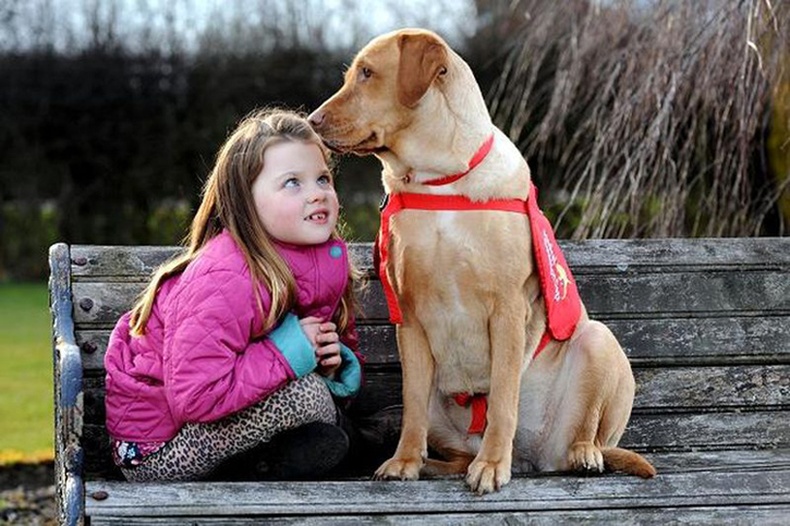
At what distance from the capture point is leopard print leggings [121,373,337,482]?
10.2ft

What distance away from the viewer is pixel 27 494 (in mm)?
5855

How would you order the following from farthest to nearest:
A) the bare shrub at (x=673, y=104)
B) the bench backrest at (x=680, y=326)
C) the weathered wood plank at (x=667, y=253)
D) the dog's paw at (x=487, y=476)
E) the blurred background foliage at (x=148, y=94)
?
the blurred background foliage at (x=148, y=94)
the bare shrub at (x=673, y=104)
the weathered wood plank at (x=667, y=253)
the bench backrest at (x=680, y=326)
the dog's paw at (x=487, y=476)

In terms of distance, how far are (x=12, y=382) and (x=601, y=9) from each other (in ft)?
18.3

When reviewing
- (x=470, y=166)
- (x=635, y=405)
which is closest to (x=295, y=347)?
(x=470, y=166)

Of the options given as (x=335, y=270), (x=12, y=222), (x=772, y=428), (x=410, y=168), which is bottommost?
(x=12, y=222)

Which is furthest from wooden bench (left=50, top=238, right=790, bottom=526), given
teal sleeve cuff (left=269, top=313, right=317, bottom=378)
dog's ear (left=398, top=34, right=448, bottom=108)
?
dog's ear (left=398, top=34, right=448, bottom=108)

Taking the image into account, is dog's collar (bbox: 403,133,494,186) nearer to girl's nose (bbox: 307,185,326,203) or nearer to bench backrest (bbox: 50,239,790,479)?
girl's nose (bbox: 307,185,326,203)

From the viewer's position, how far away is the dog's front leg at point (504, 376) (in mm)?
3166

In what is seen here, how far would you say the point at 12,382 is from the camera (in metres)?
9.16

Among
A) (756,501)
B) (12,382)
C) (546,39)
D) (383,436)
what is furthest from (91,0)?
(756,501)

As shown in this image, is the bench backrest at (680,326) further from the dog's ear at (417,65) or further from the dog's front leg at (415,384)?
the dog's ear at (417,65)

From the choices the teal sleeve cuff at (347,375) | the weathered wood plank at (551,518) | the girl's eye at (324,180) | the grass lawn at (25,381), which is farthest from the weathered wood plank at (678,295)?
the grass lawn at (25,381)

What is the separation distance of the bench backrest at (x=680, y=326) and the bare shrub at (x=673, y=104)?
74cm

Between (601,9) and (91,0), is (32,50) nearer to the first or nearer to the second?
(91,0)
